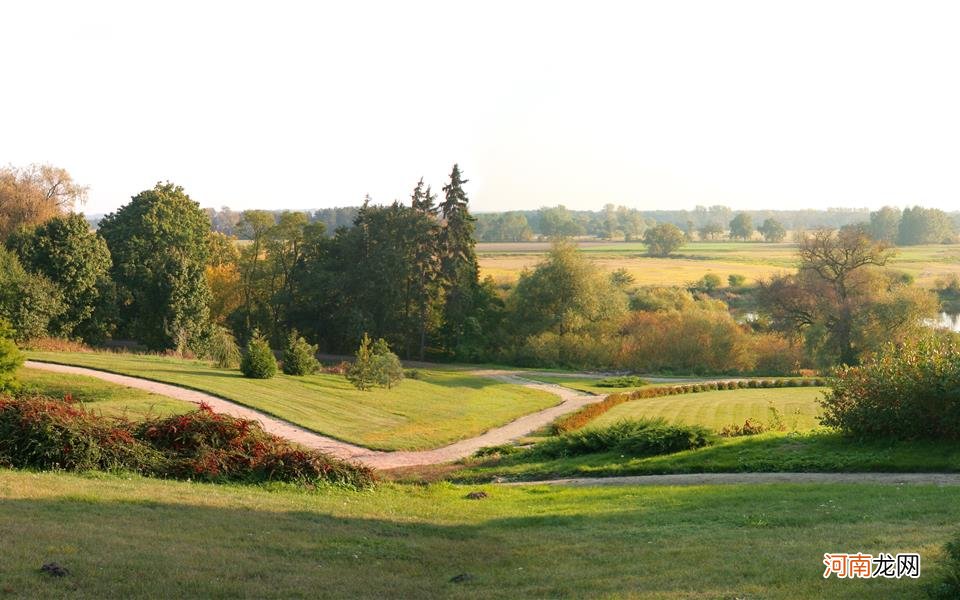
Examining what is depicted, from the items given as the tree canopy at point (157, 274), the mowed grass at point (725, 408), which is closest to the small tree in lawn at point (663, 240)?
the mowed grass at point (725, 408)

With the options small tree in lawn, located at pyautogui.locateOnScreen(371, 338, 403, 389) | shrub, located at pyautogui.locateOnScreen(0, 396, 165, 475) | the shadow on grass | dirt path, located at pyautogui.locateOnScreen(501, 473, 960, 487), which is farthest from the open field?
the shadow on grass

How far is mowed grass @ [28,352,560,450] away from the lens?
26578 millimetres

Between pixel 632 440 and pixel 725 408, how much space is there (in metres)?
15.0

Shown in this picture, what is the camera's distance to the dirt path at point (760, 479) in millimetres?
17344

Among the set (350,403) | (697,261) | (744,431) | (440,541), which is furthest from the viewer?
(697,261)

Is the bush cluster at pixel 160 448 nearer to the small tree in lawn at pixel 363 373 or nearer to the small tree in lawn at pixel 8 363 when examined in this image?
the small tree in lawn at pixel 8 363

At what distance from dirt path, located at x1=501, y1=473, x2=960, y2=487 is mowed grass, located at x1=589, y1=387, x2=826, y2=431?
9076 mm

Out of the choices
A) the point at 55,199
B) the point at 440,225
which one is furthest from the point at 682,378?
the point at 55,199

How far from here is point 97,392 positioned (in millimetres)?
25422

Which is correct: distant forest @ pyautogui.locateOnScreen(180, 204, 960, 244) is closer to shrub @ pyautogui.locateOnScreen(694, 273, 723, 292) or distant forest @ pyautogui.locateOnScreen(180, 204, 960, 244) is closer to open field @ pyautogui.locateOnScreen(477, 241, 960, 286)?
open field @ pyautogui.locateOnScreen(477, 241, 960, 286)

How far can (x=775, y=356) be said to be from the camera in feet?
193

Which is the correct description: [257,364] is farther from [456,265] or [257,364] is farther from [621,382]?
[456,265]

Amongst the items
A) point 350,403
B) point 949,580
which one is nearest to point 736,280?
point 350,403

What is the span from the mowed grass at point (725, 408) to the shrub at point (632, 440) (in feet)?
17.0
